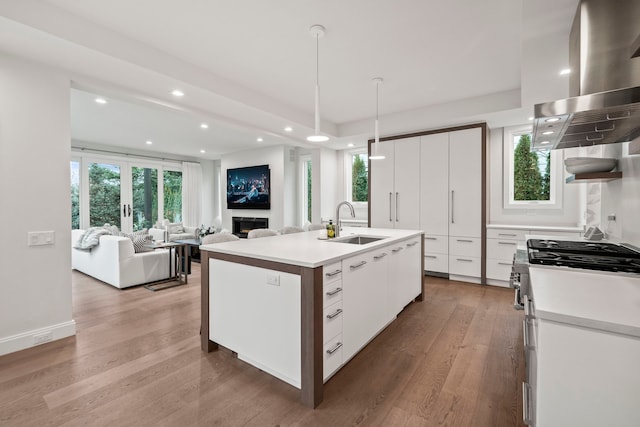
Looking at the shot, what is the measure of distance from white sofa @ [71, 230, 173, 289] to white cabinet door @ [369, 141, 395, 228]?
3.49 m

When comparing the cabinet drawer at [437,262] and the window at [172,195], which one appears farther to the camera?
the window at [172,195]

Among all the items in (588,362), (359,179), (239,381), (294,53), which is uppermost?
(294,53)

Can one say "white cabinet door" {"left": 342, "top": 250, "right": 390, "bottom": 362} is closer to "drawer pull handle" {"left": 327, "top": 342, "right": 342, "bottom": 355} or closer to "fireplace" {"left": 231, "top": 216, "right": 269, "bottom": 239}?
"drawer pull handle" {"left": 327, "top": 342, "right": 342, "bottom": 355}

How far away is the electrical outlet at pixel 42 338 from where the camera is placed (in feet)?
8.10

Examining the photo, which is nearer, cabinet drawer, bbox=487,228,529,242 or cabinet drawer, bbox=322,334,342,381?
cabinet drawer, bbox=322,334,342,381

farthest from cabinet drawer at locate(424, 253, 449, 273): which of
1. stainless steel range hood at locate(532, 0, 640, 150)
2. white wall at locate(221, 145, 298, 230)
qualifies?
white wall at locate(221, 145, 298, 230)

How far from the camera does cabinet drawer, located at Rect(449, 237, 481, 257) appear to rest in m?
4.35

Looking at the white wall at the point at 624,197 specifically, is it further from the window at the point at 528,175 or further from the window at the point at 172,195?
the window at the point at 172,195

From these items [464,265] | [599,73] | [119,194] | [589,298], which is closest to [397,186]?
[464,265]

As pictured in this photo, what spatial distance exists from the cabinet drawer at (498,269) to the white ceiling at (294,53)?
201 centimetres

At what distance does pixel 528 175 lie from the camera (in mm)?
4441

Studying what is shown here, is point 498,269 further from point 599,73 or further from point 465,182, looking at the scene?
point 599,73

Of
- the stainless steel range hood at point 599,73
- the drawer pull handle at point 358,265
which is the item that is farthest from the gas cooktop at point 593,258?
the drawer pull handle at point 358,265

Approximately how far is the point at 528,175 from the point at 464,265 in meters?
1.66
